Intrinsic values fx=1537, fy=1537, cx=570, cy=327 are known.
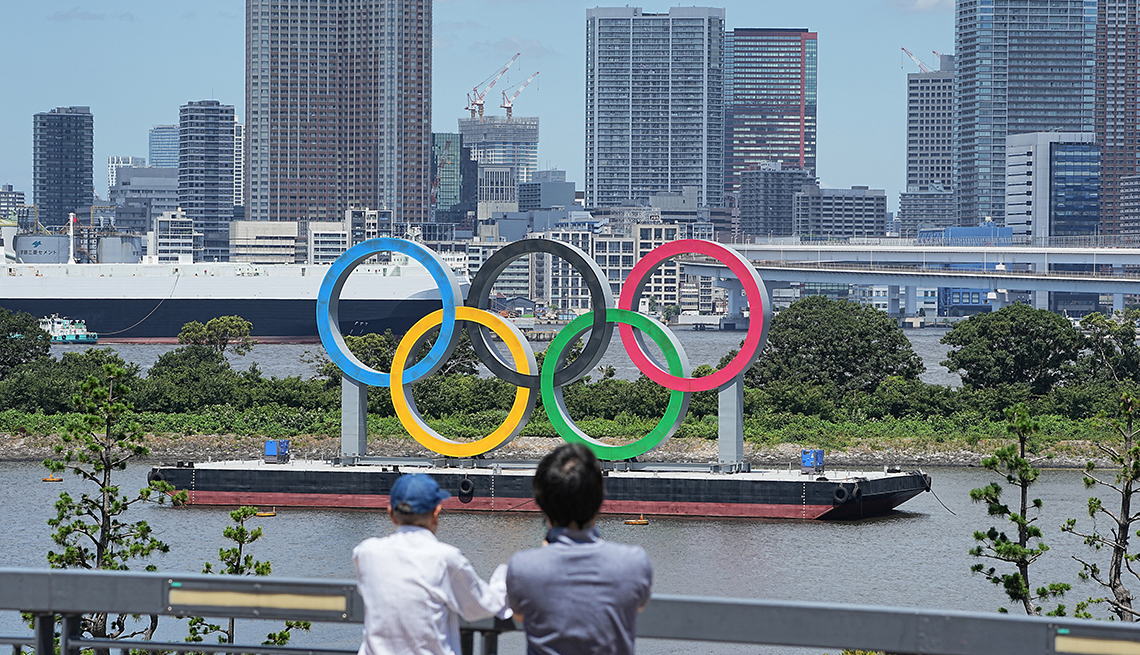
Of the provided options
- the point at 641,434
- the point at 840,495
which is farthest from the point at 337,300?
the point at 641,434

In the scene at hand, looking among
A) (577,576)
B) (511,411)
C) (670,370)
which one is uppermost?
(577,576)

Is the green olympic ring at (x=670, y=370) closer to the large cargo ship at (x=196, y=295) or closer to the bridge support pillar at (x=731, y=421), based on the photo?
the bridge support pillar at (x=731, y=421)

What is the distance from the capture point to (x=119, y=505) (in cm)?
1830

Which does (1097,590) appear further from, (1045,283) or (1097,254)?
(1097,254)

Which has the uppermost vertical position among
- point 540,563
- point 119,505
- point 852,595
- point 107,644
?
point 540,563

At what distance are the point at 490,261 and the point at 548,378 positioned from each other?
9.90 feet

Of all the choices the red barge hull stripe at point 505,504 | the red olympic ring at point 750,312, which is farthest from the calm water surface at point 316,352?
the red olympic ring at point 750,312

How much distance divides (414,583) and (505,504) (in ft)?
96.3

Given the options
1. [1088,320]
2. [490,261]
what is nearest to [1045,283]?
[1088,320]

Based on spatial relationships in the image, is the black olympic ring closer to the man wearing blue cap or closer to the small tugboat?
the man wearing blue cap

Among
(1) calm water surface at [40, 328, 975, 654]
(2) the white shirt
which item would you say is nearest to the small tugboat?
(1) calm water surface at [40, 328, 975, 654]

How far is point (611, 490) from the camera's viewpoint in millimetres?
34438

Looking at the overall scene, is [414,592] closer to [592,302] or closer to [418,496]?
[418,496]

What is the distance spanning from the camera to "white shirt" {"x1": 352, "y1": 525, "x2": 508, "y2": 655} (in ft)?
18.9
